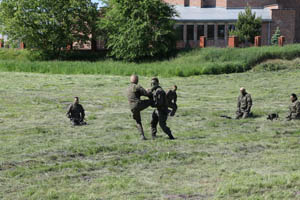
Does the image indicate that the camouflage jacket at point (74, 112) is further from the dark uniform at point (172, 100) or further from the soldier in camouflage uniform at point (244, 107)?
the soldier in camouflage uniform at point (244, 107)

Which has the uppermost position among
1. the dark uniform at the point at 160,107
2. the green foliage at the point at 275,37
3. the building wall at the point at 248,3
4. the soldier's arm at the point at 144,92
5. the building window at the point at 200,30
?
the building wall at the point at 248,3

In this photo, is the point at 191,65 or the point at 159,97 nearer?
the point at 159,97

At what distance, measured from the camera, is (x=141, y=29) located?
155 feet

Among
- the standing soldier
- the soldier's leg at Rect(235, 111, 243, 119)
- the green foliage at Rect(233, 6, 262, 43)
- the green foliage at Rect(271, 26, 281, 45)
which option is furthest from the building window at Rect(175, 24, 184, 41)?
the standing soldier

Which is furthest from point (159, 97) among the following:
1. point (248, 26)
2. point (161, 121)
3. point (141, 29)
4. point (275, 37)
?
point (275, 37)

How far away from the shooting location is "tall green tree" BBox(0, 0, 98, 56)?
169 feet

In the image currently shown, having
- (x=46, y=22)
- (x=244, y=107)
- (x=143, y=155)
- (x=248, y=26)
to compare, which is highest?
(x=46, y=22)

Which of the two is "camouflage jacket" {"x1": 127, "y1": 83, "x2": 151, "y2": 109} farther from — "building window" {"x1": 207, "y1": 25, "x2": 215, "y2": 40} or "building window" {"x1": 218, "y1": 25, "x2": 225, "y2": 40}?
"building window" {"x1": 218, "y1": 25, "x2": 225, "y2": 40}

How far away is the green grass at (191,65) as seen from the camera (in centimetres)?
3884

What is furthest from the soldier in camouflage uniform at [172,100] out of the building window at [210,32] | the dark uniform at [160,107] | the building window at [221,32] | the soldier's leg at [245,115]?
the building window at [221,32]

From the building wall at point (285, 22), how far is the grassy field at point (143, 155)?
113 feet

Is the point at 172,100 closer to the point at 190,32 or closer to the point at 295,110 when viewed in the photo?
the point at 295,110

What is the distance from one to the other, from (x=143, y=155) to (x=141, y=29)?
3675 cm

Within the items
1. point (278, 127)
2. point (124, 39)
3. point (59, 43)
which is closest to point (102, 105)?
point (278, 127)
